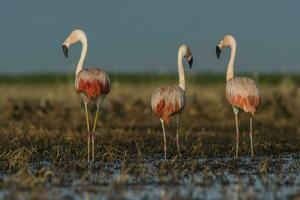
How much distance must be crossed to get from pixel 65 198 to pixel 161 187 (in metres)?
1.27

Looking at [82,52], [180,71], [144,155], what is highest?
[82,52]

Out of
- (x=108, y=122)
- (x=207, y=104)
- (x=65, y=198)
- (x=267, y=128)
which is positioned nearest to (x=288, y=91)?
(x=207, y=104)

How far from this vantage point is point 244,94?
12.8 metres

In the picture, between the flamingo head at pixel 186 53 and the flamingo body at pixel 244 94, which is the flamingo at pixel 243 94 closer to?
the flamingo body at pixel 244 94

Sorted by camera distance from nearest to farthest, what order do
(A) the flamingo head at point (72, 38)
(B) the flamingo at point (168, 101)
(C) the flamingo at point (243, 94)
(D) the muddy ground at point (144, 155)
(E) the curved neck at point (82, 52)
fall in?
1. (D) the muddy ground at point (144, 155)
2. (B) the flamingo at point (168, 101)
3. (C) the flamingo at point (243, 94)
4. (E) the curved neck at point (82, 52)
5. (A) the flamingo head at point (72, 38)

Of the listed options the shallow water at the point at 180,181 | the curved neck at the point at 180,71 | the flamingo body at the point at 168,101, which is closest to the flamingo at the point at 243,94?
the curved neck at the point at 180,71

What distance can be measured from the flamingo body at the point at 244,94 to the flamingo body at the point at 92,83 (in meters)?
1.92

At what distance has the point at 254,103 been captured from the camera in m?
12.9

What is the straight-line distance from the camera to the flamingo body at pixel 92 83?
12.6 m

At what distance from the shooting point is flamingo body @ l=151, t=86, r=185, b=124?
12.5 metres

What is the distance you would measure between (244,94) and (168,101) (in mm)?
1192

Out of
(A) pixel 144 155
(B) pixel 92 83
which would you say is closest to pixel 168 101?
(A) pixel 144 155

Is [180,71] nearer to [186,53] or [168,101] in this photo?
[186,53]

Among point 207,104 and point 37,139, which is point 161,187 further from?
point 207,104
